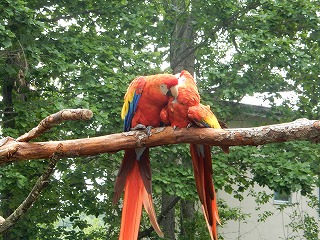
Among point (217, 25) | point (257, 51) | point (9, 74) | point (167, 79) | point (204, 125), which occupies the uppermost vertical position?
point (217, 25)

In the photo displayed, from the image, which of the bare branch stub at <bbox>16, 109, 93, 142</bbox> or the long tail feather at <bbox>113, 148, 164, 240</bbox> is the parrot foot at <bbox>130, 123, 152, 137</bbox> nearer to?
the long tail feather at <bbox>113, 148, 164, 240</bbox>

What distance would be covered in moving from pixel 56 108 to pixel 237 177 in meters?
2.27

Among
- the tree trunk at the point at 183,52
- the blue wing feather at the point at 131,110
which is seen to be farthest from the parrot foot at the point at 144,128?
the tree trunk at the point at 183,52

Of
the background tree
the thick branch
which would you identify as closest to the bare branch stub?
the thick branch

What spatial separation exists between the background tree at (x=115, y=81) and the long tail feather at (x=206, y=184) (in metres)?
2.67

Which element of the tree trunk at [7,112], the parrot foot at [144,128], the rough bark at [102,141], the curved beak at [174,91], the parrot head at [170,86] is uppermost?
the tree trunk at [7,112]

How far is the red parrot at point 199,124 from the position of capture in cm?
214

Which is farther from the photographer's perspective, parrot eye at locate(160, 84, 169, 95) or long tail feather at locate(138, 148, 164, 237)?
parrot eye at locate(160, 84, 169, 95)

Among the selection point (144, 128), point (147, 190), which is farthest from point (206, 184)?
point (144, 128)

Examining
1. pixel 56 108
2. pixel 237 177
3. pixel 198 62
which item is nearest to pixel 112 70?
pixel 56 108

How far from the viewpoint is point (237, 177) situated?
5.79 metres

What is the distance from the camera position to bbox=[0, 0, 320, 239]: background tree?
512 cm

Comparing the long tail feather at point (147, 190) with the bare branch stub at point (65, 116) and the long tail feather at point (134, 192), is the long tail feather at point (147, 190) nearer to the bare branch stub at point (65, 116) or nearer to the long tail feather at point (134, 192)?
the long tail feather at point (134, 192)

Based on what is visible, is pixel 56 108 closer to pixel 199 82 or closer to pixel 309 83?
pixel 199 82
